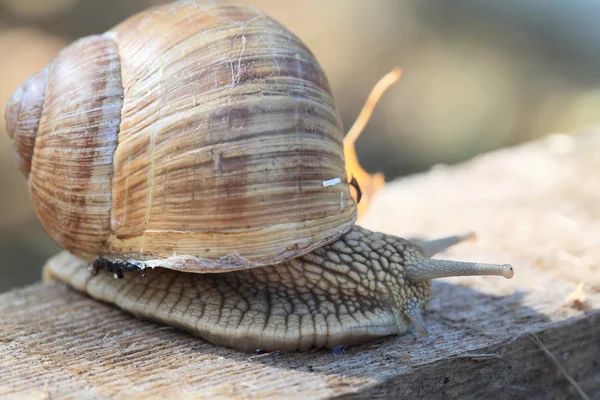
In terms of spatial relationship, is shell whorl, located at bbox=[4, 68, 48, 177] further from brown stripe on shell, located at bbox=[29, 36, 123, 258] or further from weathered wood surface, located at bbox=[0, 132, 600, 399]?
weathered wood surface, located at bbox=[0, 132, 600, 399]

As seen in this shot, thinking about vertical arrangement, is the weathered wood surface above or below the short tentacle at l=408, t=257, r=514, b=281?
below

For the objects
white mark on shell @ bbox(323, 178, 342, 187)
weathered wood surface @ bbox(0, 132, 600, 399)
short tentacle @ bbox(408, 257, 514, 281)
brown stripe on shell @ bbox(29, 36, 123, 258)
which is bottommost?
weathered wood surface @ bbox(0, 132, 600, 399)

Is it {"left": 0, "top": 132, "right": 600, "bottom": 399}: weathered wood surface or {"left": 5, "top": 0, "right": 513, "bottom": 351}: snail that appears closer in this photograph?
{"left": 0, "top": 132, "right": 600, "bottom": 399}: weathered wood surface

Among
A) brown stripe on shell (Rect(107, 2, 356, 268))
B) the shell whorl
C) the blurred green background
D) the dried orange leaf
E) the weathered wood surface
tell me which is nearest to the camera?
the weathered wood surface

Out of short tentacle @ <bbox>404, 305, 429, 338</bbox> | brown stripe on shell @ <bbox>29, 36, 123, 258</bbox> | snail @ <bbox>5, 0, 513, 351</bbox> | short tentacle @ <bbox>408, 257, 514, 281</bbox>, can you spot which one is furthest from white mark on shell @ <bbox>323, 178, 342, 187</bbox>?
brown stripe on shell @ <bbox>29, 36, 123, 258</bbox>

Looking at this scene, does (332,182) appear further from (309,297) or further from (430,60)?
(430,60)

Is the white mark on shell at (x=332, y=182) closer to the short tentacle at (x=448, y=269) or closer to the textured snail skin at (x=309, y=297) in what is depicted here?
the textured snail skin at (x=309, y=297)
